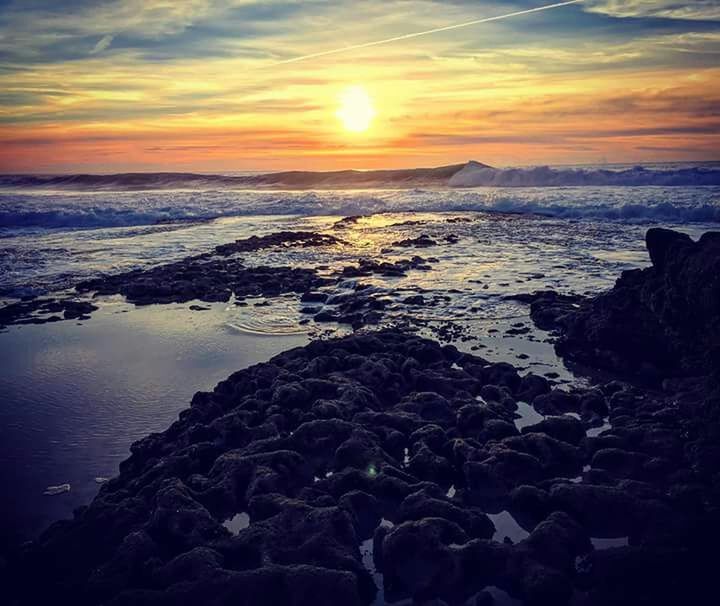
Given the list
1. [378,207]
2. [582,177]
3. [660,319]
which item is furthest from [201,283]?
[582,177]

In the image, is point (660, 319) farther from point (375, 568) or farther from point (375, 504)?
point (375, 568)

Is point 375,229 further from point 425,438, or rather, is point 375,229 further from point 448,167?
point 448,167

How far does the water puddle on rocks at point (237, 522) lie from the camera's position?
468 cm

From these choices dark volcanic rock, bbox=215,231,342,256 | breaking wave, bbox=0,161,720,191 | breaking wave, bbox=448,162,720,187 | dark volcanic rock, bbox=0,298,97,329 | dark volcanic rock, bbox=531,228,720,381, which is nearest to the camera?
dark volcanic rock, bbox=531,228,720,381

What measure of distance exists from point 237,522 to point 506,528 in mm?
1960

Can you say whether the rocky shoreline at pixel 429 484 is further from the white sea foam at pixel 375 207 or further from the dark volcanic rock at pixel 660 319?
the white sea foam at pixel 375 207

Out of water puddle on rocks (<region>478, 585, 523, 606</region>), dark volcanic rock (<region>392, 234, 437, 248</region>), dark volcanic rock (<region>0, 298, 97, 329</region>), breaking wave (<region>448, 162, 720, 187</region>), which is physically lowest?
water puddle on rocks (<region>478, 585, 523, 606</region>)

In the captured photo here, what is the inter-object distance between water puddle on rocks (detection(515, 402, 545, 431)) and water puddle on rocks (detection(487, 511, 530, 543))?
147 centimetres

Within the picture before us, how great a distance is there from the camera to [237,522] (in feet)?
15.6

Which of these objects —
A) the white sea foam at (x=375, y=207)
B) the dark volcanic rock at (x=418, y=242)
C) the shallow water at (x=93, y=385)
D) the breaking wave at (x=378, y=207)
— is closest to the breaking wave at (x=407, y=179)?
the white sea foam at (x=375, y=207)

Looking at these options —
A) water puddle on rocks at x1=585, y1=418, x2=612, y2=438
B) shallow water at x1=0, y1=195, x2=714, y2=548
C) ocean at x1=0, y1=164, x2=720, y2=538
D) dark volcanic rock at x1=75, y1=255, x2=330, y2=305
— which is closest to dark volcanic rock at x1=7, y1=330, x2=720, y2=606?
water puddle on rocks at x1=585, y1=418, x2=612, y2=438

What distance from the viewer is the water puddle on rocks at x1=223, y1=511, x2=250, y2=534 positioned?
4.68 m

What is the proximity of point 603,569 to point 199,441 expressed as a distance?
357 centimetres

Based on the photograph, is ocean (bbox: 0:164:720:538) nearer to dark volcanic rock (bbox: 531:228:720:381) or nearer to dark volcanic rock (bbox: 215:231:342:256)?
dark volcanic rock (bbox: 531:228:720:381)
